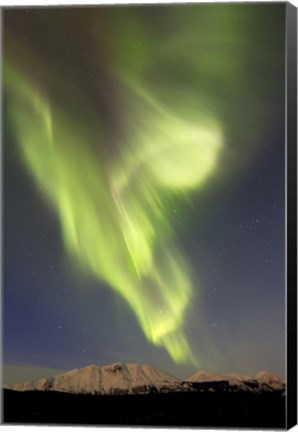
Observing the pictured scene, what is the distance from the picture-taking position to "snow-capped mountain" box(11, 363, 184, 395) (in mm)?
10430

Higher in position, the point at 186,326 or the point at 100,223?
the point at 100,223

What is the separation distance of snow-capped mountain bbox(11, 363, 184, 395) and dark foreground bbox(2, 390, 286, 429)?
1.9 inches

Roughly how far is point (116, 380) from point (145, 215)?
1.13m

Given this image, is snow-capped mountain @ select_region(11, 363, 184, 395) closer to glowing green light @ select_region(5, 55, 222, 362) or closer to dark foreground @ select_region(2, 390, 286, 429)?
dark foreground @ select_region(2, 390, 286, 429)

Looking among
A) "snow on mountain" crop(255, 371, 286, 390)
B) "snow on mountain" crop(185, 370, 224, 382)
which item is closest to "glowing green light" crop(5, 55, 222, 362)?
"snow on mountain" crop(185, 370, 224, 382)

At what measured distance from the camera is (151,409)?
412 inches

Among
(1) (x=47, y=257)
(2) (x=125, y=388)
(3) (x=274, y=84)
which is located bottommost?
(2) (x=125, y=388)

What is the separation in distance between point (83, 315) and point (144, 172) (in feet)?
3.45

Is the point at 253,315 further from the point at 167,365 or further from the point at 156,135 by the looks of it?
the point at 156,135

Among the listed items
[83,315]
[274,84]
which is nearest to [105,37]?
[274,84]

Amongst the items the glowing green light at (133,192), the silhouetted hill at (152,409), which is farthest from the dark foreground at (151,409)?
the glowing green light at (133,192)

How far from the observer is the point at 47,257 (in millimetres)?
10555

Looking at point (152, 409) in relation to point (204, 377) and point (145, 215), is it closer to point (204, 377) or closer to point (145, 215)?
point (204, 377)

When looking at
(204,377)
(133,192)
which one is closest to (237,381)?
(204,377)
